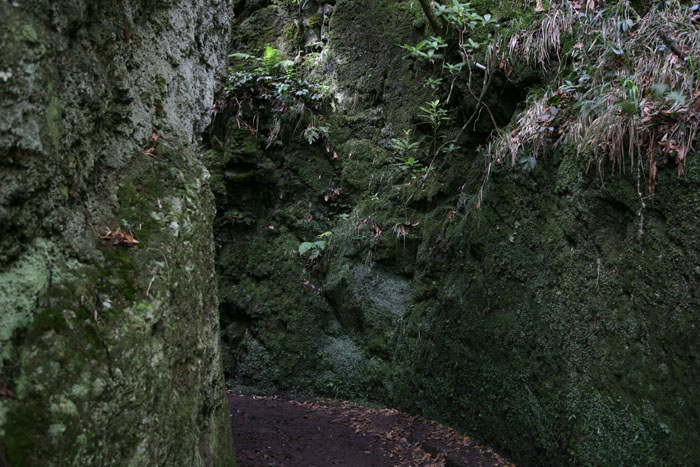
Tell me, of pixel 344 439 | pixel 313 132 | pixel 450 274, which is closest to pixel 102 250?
pixel 344 439

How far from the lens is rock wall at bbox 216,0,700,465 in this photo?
319 centimetres

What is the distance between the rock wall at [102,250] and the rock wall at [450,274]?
274 centimetres

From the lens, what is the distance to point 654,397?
10.1 feet

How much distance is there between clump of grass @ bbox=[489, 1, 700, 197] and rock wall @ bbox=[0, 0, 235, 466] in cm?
316

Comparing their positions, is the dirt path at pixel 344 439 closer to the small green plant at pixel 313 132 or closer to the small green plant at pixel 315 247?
the small green plant at pixel 315 247

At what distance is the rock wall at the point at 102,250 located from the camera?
1.64 metres

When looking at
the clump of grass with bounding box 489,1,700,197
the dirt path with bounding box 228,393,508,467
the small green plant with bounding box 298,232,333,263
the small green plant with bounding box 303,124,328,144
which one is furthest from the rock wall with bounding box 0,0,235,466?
the small green plant with bounding box 303,124,328,144

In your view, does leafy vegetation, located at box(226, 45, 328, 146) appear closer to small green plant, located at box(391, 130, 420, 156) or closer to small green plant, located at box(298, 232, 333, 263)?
small green plant, located at box(391, 130, 420, 156)

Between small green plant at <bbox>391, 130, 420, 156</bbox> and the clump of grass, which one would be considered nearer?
the clump of grass

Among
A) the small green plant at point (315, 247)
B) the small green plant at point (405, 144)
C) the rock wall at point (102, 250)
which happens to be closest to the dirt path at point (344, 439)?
the rock wall at point (102, 250)

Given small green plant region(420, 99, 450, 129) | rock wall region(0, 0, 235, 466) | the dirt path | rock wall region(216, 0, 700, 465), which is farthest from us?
small green plant region(420, 99, 450, 129)

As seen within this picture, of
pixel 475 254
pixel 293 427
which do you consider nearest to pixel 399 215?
pixel 475 254

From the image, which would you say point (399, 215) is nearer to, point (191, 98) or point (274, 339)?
point (274, 339)

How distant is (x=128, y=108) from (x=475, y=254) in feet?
12.2
